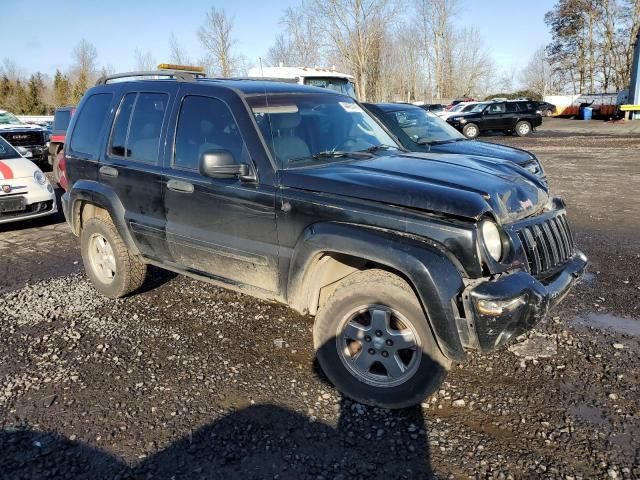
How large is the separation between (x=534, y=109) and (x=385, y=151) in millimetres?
25161

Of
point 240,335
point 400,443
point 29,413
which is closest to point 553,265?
point 400,443

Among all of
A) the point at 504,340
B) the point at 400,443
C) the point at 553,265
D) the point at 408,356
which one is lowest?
the point at 400,443

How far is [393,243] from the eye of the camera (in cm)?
301

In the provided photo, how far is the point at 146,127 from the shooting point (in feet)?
14.6

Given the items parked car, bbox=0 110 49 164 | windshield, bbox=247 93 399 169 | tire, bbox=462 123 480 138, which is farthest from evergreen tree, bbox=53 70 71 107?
windshield, bbox=247 93 399 169

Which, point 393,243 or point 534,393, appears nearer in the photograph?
point 393,243

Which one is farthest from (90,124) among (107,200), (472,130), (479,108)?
(479,108)

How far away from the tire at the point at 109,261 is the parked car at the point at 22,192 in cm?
356

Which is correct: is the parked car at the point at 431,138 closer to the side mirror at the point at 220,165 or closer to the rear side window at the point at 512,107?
the side mirror at the point at 220,165

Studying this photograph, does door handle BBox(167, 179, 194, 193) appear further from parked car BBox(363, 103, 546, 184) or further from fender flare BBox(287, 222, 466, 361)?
parked car BBox(363, 103, 546, 184)

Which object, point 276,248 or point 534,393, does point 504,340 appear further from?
point 276,248

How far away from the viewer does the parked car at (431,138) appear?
7617 millimetres

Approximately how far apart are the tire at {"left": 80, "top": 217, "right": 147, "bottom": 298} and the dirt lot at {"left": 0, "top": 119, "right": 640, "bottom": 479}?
18 cm

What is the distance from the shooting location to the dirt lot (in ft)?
9.24
